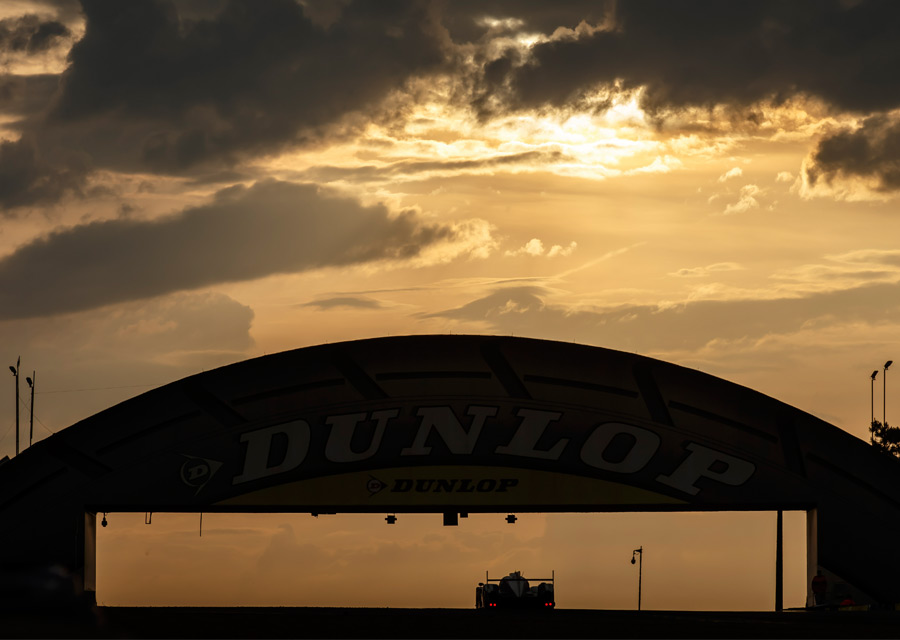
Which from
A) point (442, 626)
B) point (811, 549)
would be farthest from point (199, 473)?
point (811, 549)

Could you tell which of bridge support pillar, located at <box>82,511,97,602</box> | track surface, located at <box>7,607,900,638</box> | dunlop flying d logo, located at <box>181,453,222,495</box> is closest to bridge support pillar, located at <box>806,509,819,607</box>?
track surface, located at <box>7,607,900,638</box>

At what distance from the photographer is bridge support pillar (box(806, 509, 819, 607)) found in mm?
47562

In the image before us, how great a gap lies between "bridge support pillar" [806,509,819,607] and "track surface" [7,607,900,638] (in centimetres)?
867

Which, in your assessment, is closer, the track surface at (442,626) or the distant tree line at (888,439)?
the track surface at (442,626)

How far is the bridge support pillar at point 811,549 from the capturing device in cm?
4756

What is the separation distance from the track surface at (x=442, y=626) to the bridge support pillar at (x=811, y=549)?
8.67 metres

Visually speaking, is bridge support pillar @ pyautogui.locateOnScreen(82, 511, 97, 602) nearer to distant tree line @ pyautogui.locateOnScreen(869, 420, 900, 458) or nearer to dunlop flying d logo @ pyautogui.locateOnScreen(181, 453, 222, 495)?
dunlop flying d logo @ pyautogui.locateOnScreen(181, 453, 222, 495)

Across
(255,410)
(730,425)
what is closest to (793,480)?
(730,425)

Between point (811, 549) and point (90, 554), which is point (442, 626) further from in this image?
point (811, 549)

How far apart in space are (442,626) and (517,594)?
1934 cm

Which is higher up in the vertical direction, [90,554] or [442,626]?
[90,554]

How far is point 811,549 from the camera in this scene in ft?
159

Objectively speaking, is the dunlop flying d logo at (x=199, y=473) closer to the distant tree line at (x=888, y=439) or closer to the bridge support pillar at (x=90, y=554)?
the bridge support pillar at (x=90, y=554)

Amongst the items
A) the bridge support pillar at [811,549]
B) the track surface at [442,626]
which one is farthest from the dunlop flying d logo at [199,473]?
the bridge support pillar at [811,549]
